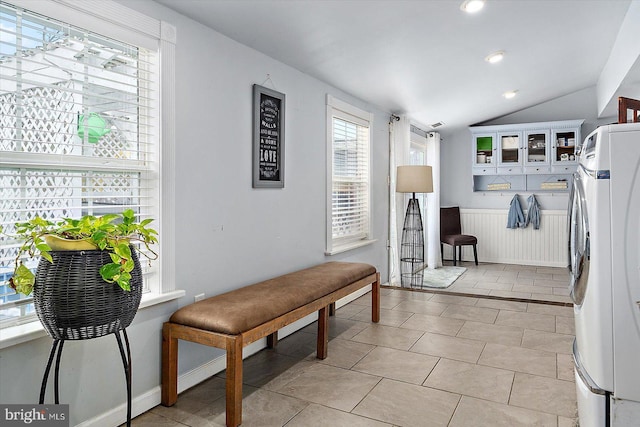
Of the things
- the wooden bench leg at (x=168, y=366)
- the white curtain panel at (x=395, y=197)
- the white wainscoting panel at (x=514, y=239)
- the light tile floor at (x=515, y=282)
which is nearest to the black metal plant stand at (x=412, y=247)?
the white curtain panel at (x=395, y=197)

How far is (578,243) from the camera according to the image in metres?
2.06

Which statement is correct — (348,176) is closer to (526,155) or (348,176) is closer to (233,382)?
(233,382)

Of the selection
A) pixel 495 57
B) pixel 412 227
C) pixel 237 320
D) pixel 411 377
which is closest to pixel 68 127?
pixel 237 320

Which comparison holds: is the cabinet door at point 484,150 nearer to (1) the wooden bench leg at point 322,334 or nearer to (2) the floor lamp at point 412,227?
(2) the floor lamp at point 412,227

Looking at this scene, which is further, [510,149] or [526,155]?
[510,149]

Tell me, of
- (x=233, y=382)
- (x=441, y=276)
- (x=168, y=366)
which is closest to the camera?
(x=233, y=382)

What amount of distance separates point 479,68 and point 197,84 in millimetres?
3138

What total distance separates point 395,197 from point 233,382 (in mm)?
3801

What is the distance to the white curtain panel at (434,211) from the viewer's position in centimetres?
697

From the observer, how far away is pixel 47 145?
76.8 inches

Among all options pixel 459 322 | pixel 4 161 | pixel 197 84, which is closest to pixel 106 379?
pixel 4 161

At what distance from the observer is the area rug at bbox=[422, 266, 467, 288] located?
5.87 meters

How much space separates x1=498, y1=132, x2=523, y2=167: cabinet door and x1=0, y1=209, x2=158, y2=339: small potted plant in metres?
6.74

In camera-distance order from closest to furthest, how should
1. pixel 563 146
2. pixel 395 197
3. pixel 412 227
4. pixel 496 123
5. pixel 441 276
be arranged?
pixel 395 197 < pixel 412 227 < pixel 441 276 < pixel 563 146 < pixel 496 123
